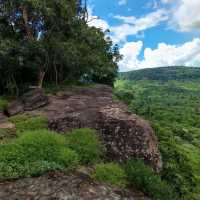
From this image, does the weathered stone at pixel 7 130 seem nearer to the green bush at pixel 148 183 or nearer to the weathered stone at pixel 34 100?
the weathered stone at pixel 34 100

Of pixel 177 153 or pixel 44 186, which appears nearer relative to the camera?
pixel 44 186

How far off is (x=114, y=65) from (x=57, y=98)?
17.3 m

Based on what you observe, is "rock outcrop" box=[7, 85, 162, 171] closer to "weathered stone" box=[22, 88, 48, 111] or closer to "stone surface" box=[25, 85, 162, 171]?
"stone surface" box=[25, 85, 162, 171]

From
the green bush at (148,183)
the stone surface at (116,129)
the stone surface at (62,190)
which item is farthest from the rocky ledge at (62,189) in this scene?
the stone surface at (116,129)

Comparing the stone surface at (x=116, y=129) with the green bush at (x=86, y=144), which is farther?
the stone surface at (x=116, y=129)

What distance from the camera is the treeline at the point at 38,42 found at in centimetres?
2317

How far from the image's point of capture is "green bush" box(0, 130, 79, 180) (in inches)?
339

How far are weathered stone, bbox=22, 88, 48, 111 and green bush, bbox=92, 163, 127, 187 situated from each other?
965 cm

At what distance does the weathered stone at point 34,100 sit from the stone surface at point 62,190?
10.2 m

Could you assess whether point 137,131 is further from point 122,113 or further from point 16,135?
point 16,135

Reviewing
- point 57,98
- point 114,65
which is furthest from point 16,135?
point 114,65

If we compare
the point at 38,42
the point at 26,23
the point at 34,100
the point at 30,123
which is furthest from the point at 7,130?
the point at 26,23

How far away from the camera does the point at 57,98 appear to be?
66.3 feet

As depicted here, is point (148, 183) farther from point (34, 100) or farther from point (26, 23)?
point (26, 23)
